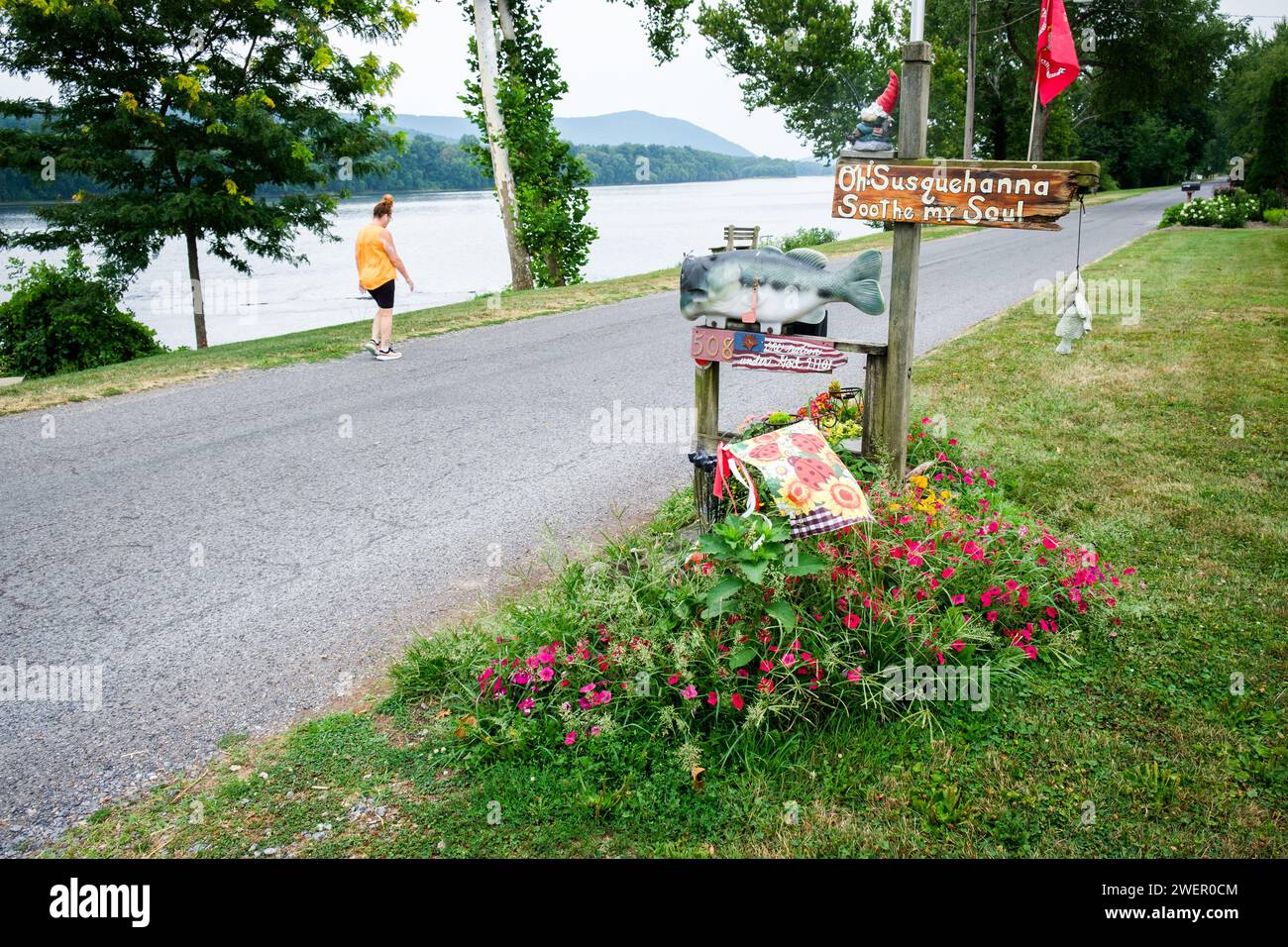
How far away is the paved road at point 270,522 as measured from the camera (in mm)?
3551

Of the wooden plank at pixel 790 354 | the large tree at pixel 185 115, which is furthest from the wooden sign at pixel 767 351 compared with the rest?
the large tree at pixel 185 115

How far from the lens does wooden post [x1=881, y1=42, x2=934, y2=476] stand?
14.2 feet

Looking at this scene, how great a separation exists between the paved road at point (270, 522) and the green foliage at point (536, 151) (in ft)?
29.2

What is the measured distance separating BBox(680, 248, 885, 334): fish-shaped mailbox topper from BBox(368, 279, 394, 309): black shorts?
664 cm

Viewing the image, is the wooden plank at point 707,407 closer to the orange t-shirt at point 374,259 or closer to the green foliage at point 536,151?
the orange t-shirt at point 374,259

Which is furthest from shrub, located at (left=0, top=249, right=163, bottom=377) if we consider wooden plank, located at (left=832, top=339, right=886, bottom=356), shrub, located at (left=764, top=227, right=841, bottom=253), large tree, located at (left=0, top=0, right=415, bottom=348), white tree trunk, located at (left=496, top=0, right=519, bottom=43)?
shrub, located at (left=764, top=227, right=841, bottom=253)

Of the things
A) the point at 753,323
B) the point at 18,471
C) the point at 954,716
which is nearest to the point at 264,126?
the point at 18,471

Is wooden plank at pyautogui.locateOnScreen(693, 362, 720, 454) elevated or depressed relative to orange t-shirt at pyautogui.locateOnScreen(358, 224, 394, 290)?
depressed

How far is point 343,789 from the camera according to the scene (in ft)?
10.1

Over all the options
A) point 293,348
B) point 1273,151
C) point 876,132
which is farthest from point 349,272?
point 1273,151

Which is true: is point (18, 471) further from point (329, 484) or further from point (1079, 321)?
point (1079, 321)

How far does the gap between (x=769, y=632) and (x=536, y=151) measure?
16671mm

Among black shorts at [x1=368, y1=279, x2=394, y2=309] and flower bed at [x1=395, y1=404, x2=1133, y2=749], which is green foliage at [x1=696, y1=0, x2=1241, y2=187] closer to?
black shorts at [x1=368, y1=279, x2=394, y2=309]

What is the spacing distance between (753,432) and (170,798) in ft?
11.0
